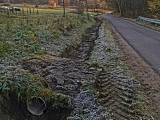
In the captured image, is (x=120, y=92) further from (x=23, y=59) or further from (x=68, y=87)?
(x=23, y=59)

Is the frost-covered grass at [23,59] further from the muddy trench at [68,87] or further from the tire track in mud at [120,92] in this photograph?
the tire track in mud at [120,92]

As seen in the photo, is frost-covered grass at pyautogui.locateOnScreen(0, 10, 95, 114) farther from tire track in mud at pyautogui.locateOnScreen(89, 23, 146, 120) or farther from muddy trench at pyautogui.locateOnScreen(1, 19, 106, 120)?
tire track in mud at pyautogui.locateOnScreen(89, 23, 146, 120)

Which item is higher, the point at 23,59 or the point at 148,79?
the point at 23,59

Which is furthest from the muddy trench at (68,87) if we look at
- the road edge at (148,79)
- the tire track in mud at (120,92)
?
the road edge at (148,79)

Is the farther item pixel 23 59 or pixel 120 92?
pixel 23 59

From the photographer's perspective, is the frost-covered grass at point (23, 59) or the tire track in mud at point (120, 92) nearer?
the tire track in mud at point (120, 92)

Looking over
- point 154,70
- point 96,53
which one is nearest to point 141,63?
point 154,70

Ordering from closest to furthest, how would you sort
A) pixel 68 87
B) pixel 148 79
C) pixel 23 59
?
pixel 68 87
pixel 148 79
pixel 23 59

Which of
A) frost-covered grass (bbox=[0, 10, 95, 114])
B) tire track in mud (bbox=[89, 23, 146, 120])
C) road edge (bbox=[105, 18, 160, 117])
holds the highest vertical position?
frost-covered grass (bbox=[0, 10, 95, 114])

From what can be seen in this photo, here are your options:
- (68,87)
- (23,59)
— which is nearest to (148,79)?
(68,87)

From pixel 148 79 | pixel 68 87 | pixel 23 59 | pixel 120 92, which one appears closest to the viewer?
pixel 120 92

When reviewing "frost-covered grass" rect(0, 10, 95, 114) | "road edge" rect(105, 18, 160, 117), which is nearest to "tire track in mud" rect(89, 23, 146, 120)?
"road edge" rect(105, 18, 160, 117)

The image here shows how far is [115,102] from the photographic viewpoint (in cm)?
638

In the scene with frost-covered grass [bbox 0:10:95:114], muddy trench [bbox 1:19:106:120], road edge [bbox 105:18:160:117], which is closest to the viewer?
muddy trench [bbox 1:19:106:120]
